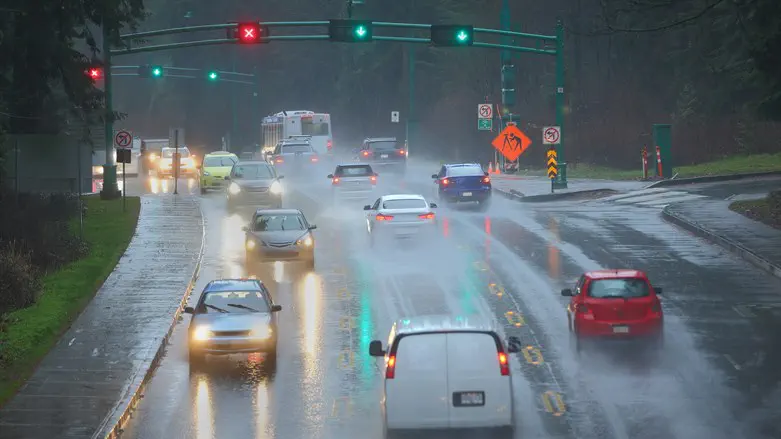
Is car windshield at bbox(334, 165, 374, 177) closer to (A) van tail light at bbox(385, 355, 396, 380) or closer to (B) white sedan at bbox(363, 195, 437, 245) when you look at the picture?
(B) white sedan at bbox(363, 195, 437, 245)

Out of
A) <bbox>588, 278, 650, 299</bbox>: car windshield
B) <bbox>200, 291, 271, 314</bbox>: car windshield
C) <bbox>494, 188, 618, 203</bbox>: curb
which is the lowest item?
<bbox>200, 291, 271, 314</bbox>: car windshield

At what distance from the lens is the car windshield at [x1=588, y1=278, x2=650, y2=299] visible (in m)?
21.9

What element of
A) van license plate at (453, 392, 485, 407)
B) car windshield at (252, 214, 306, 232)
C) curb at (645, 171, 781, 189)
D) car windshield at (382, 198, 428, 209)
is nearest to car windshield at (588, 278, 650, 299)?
van license plate at (453, 392, 485, 407)

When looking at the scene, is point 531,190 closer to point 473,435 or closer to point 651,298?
point 651,298

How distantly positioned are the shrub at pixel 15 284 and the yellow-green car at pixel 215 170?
84.6ft

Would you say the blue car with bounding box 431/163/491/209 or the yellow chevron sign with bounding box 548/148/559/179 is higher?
the yellow chevron sign with bounding box 548/148/559/179

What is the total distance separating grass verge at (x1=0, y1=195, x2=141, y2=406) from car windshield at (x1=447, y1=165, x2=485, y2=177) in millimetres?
12221

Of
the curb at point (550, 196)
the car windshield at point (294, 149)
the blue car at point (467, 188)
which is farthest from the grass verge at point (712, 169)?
the blue car at point (467, 188)

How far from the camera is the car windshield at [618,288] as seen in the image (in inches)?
861

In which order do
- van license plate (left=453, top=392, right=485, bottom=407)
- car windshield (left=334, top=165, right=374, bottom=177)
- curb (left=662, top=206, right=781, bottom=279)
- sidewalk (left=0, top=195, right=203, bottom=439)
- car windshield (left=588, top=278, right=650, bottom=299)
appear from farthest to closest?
car windshield (left=334, top=165, right=374, bottom=177)
curb (left=662, top=206, right=781, bottom=279)
car windshield (left=588, top=278, right=650, bottom=299)
sidewalk (left=0, top=195, right=203, bottom=439)
van license plate (left=453, top=392, right=485, bottom=407)

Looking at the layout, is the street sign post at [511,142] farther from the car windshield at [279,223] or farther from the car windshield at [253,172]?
the car windshield at [279,223]

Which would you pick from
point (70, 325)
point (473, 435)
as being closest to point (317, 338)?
point (70, 325)

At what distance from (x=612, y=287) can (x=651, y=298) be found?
736 millimetres

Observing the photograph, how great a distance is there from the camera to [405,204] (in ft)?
119
